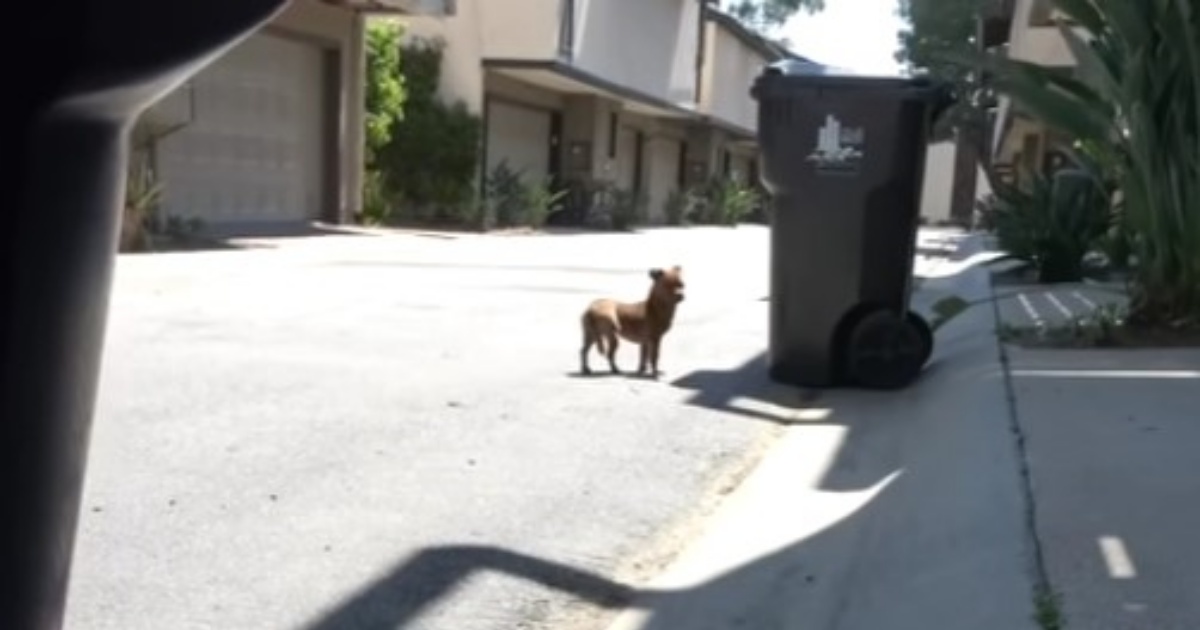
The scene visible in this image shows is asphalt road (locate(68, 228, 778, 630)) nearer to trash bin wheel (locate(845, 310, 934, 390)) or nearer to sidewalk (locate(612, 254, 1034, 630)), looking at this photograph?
sidewalk (locate(612, 254, 1034, 630))

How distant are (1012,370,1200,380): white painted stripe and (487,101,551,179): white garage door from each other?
23.9m

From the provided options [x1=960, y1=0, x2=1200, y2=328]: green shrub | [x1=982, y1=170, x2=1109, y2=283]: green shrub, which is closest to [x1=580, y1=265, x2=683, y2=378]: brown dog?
[x1=960, y1=0, x2=1200, y2=328]: green shrub

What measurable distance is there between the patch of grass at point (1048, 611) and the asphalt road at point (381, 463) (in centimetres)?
125

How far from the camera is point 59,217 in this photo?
1.51 m

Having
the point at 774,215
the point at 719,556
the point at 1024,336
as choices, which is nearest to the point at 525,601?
the point at 719,556

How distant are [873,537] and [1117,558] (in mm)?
981

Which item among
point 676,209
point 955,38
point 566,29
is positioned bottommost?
point 676,209

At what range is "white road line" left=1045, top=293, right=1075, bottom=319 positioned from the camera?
30.8 feet

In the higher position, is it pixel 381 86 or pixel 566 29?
pixel 566 29

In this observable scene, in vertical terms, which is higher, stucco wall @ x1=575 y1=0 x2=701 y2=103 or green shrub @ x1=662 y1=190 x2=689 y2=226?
stucco wall @ x1=575 y1=0 x2=701 y2=103

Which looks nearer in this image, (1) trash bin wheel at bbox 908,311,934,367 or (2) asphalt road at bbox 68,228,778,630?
(2) asphalt road at bbox 68,228,778,630

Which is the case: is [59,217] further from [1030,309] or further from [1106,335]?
[1030,309]

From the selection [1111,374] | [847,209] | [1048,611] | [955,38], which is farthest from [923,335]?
[955,38]

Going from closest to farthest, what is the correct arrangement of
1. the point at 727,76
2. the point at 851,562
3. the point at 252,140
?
the point at 851,562 < the point at 252,140 < the point at 727,76
